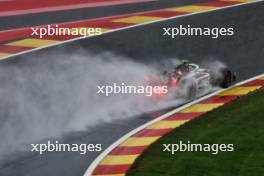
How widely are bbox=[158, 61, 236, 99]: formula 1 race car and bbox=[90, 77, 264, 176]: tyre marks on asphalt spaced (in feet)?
1.21

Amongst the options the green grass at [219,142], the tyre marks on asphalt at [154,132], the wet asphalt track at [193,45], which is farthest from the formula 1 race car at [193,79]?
the green grass at [219,142]

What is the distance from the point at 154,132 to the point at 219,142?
5.46 feet

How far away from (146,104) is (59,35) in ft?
15.9

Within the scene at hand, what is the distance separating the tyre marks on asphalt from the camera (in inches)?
680

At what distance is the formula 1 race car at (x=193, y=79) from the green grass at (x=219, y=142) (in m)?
1.11

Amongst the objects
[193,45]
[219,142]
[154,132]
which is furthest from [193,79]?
[219,142]

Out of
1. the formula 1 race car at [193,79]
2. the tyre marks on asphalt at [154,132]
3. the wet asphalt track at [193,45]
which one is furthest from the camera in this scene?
the wet asphalt track at [193,45]

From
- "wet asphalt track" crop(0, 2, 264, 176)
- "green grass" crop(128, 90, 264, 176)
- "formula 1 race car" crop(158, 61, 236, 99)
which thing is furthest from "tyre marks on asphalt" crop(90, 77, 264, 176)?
"wet asphalt track" crop(0, 2, 264, 176)

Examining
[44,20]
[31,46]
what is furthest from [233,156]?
[44,20]

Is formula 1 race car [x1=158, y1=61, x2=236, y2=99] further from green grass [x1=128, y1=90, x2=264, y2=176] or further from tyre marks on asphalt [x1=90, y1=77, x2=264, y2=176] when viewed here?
green grass [x1=128, y1=90, x2=264, y2=176]

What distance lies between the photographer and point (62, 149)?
18.2 m

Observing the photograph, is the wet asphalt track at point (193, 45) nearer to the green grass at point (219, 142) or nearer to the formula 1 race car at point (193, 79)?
the formula 1 race car at point (193, 79)

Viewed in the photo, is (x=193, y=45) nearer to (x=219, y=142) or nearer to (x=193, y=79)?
(x=193, y=79)

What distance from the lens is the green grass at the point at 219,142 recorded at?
17.0 meters
